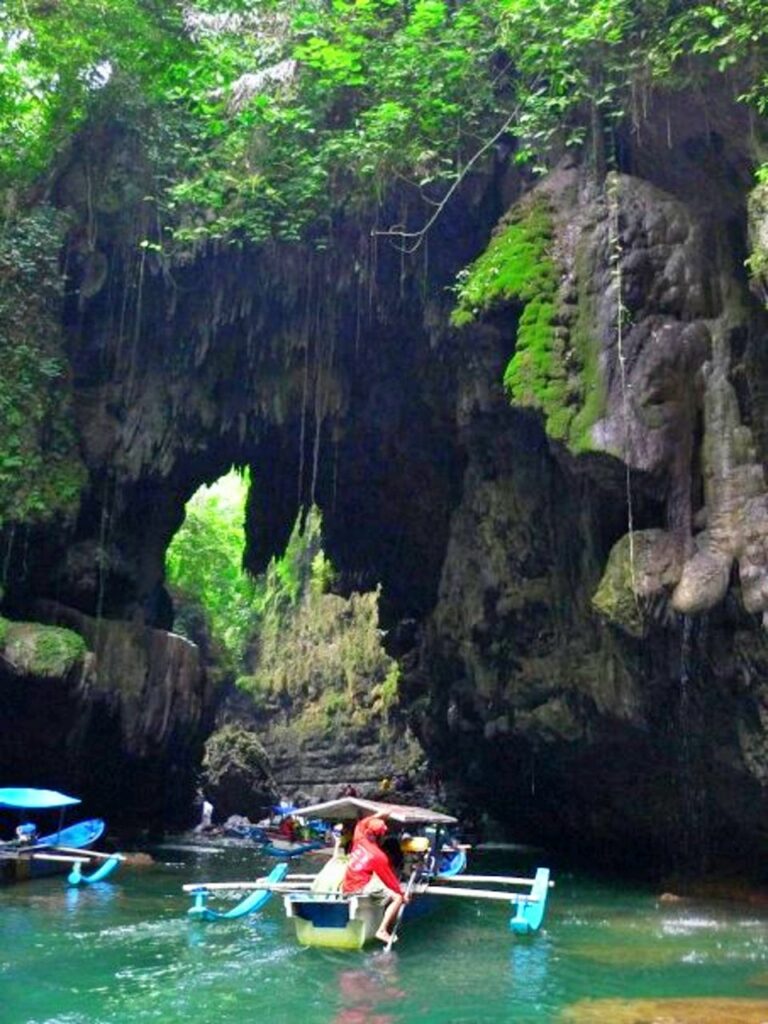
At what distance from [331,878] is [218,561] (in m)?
25.8

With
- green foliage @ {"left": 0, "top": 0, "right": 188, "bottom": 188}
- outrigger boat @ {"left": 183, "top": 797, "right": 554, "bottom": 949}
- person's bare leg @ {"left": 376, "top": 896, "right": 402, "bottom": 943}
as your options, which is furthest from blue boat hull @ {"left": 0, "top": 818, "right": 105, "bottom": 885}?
green foliage @ {"left": 0, "top": 0, "right": 188, "bottom": 188}

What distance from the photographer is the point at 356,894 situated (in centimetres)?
1053

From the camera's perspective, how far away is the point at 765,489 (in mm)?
12695

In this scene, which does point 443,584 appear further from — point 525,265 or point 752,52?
point 752,52

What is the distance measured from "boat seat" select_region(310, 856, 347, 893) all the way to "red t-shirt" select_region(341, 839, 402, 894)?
0.81ft

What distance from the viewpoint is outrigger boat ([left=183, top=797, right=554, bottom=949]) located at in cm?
1055

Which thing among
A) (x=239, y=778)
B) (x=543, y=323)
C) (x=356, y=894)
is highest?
(x=543, y=323)

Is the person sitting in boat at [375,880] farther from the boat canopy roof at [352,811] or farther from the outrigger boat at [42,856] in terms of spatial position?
the outrigger boat at [42,856]

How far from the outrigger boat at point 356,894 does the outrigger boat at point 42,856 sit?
2.30 m

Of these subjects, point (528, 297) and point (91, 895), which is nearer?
point (528, 297)

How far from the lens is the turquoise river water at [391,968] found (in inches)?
320

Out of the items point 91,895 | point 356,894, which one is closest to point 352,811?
point 356,894

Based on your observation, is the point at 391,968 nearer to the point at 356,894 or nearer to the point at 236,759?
the point at 356,894

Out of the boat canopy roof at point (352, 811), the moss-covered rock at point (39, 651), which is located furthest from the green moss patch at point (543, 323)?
the moss-covered rock at point (39, 651)
